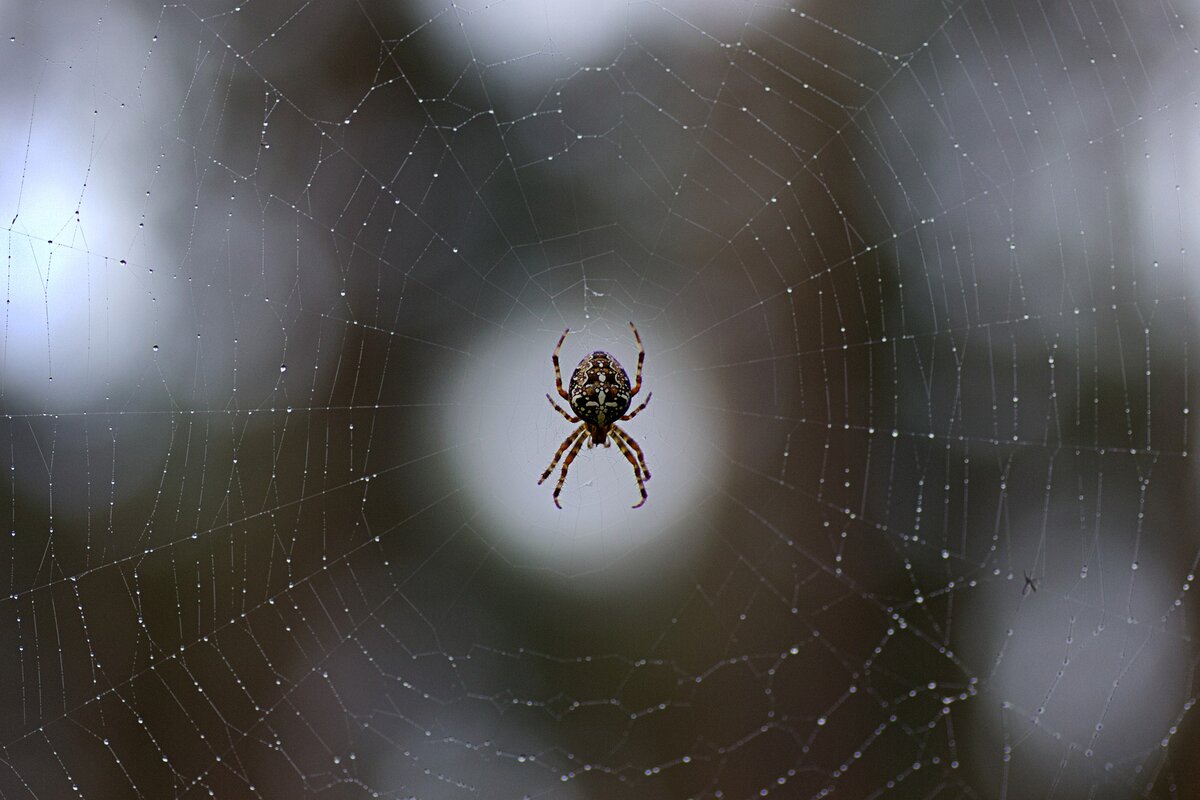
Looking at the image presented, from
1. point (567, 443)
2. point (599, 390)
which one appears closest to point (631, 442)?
point (567, 443)

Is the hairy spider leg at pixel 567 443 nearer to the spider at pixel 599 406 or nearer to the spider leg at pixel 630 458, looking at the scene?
the spider at pixel 599 406

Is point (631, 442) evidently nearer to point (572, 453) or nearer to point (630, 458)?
point (630, 458)

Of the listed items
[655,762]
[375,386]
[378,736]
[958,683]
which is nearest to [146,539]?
[375,386]

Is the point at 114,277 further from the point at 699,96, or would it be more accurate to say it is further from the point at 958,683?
the point at 958,683

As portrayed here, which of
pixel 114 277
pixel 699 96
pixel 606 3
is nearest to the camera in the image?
pixel 114 277

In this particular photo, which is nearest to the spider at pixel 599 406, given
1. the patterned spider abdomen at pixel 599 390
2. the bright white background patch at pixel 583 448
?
the patterned spider abdomen at pixel 599 390

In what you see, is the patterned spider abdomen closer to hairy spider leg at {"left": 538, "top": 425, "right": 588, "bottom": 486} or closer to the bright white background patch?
hairy spider leg at {"left": 538, "top": 425, "right": 588, "bottom": 486}

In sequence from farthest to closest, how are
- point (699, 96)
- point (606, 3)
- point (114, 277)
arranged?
point (699, 96), point (606, 3), point (114, 277)
